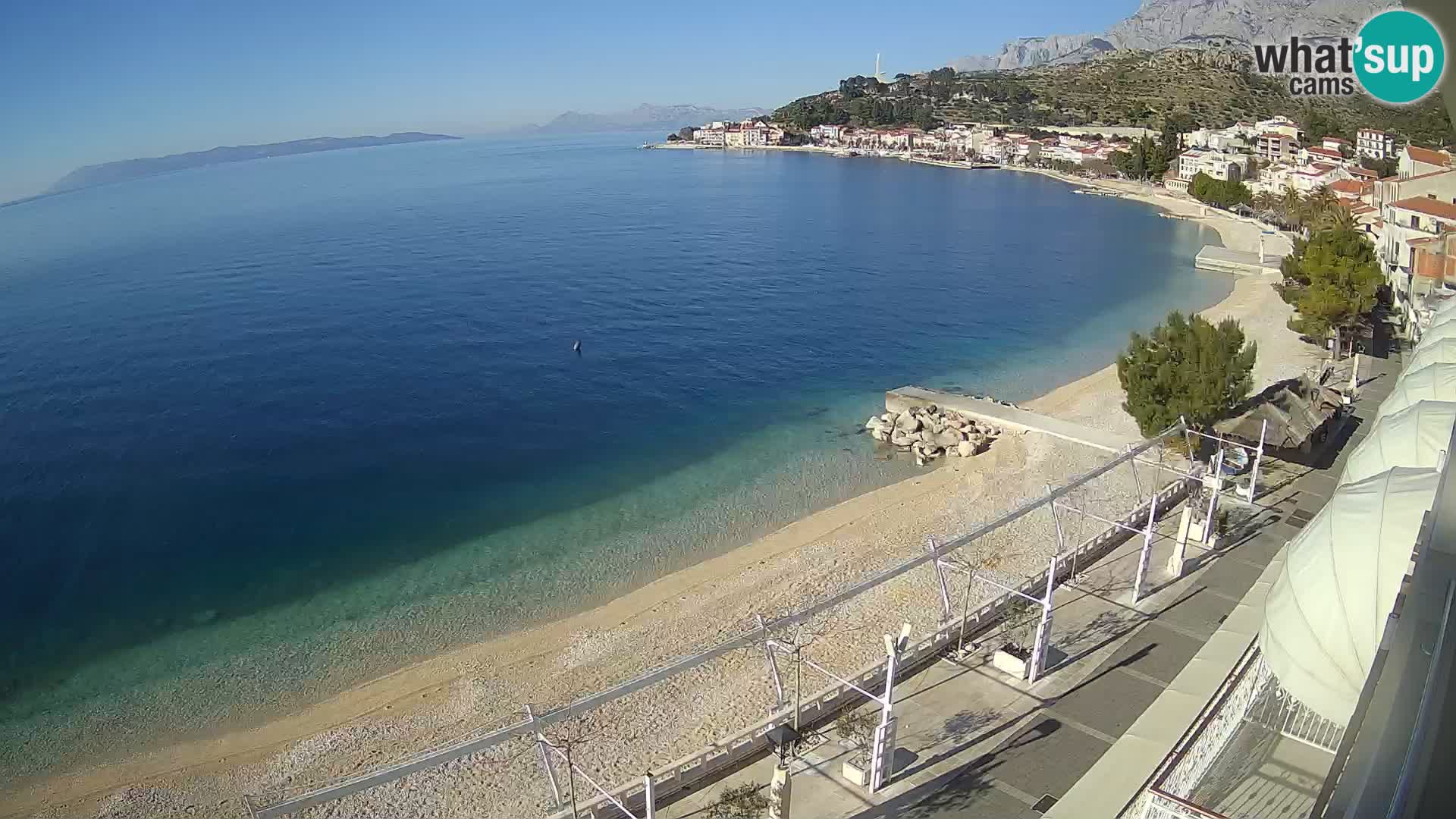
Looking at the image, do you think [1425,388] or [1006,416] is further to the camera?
[1006,416]

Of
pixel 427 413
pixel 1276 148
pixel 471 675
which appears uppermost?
pixel 1276 148

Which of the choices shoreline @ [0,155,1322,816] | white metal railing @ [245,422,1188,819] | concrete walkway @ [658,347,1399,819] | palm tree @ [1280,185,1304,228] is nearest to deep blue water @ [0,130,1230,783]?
shoreline @ [0,155,1322,816]

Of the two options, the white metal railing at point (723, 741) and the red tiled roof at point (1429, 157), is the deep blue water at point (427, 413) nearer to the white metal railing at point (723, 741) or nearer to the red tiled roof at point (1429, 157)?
the white metal railing at point (723, 741)

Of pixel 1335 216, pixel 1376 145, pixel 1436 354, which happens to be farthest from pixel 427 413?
pixel 1376 145

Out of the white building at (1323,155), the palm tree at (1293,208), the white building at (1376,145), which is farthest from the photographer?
the white building at (1376,145)

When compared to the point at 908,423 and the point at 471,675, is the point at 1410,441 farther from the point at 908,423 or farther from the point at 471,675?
the point at 908,423

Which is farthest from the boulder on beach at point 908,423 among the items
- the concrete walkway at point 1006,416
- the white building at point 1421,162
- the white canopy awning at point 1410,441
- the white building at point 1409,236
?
the white building at point 1421,162
